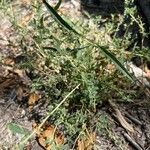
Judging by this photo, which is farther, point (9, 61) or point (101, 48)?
point (9, 61)

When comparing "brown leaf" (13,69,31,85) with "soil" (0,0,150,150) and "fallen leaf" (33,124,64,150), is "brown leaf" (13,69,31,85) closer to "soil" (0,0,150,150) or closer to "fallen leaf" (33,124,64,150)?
"soil" (0,0,150,150)

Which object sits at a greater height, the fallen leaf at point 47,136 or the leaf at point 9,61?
the leaf at point 9,61

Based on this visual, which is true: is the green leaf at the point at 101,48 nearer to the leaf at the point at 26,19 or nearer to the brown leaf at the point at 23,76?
the brown leaf at the point at 23,76

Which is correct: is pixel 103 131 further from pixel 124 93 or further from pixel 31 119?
pixel 31 119

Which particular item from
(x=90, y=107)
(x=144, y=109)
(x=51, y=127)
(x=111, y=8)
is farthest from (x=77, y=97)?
(x=111, y=8)

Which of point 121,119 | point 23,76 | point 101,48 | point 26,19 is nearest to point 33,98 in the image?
point 23,76

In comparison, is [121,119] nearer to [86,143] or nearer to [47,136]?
[86,143]

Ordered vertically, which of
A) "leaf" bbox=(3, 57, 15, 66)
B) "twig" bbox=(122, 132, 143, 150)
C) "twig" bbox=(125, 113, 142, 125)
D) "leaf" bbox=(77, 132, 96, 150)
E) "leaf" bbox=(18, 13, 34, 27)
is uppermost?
"leaf" bbox=(18, 13, 34, 27)

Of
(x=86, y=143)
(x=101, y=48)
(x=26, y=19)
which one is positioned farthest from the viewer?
(x=26, y=19)

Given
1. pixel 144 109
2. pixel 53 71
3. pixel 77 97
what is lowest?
pixel 144 109

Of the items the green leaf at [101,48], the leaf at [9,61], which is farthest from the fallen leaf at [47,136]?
the green leaf at [101,48]

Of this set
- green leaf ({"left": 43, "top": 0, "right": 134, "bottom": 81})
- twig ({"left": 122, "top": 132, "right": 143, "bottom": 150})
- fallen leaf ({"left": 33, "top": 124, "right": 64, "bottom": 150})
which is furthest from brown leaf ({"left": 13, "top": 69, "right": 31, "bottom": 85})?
green leaf ({"left": 43, "top": 0, "right": 134, "bottom": 81})
